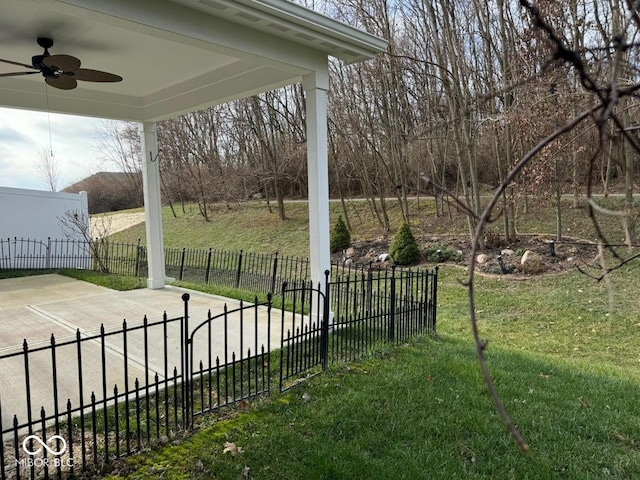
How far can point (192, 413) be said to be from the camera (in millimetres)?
2951

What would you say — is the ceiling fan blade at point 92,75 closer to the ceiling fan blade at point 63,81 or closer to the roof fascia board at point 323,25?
the ceiling fan blade at point 63,81

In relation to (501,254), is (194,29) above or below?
above

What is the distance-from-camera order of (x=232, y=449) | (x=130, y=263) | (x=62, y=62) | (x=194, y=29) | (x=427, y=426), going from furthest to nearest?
(x=130, y=263) → (x=62, y=62) → (x=194, y=29) → (x=427, y=426) → (x=232, y=449)

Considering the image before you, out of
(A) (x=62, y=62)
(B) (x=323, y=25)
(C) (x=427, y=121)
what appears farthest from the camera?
(C) (x=427, y=121)

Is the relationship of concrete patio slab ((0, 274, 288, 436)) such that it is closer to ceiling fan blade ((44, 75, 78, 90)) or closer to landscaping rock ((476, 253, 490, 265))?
ceiling fan blade ((44, 75, 78, 90))

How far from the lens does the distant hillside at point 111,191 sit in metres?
29.9

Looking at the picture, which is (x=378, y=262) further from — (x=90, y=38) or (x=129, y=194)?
(x=129, y=194)

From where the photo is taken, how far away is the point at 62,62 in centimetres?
394

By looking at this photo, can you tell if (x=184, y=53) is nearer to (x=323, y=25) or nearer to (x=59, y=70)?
(x=59, y=70)

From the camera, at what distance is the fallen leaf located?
2638 mm

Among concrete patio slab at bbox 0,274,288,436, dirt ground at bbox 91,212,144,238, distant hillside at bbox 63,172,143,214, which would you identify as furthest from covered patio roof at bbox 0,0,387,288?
distant hillside at bbox 63,172,143,214

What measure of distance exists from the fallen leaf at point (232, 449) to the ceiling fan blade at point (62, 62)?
137 inches

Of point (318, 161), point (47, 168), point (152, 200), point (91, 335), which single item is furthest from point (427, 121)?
point (47, 168)

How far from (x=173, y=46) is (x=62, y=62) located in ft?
3.53
